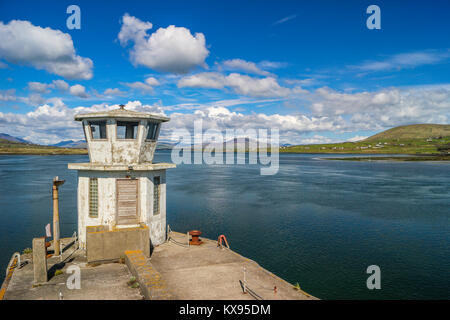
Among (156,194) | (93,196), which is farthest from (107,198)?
(156,194)

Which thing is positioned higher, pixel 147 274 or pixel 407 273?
pixel 147 274

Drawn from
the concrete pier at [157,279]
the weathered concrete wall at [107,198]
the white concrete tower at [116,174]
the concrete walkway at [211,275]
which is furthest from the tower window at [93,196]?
the concrete walkway at [211,275]

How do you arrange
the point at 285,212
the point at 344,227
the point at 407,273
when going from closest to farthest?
the point at 407,273 < the point at 344,227 < the point at 285,212

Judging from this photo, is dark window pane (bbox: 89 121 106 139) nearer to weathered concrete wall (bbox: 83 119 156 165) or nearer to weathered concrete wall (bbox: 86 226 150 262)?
weathered concrete wall (bbox: 83 119 156 165)

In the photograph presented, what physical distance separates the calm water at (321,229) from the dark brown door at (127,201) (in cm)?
1299

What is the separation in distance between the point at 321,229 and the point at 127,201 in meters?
27.1

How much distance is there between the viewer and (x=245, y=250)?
98.2 feet

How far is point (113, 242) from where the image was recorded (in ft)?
53.4

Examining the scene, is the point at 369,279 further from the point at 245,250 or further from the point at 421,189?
the point at 421,189

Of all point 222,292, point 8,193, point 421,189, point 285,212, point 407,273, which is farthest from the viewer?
point 421,189

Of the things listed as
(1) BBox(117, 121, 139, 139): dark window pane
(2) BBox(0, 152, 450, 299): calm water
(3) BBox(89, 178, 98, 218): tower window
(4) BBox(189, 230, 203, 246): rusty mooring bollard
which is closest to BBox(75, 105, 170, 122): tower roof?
(1) BBox(117, 121, 139, 139): dark window pane
